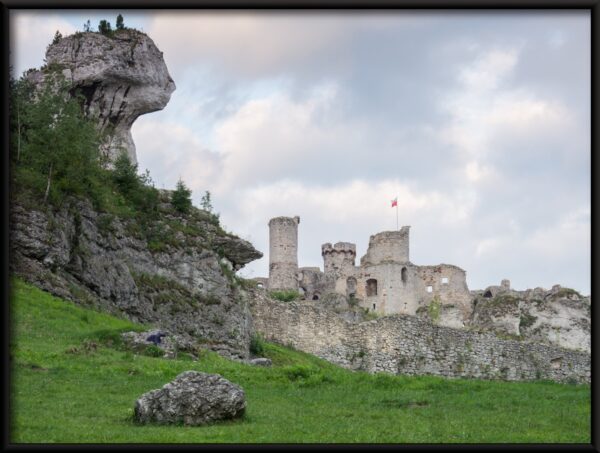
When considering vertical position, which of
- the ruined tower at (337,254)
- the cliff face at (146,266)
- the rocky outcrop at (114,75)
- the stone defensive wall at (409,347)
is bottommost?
the stone defensive wall at (409,347)

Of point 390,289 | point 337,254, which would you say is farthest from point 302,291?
point 390,289

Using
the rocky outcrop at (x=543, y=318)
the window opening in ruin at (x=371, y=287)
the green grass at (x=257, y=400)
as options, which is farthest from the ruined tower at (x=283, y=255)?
the green grass at (x=257, y=400)

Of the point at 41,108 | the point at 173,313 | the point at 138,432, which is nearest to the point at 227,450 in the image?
the point at 138,432

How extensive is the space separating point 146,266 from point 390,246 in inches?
1793

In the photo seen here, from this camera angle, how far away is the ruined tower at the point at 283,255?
83.6m

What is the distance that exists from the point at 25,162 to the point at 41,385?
54.6 ft

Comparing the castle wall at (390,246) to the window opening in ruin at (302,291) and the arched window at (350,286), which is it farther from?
the window opening in ruin at (302,291)

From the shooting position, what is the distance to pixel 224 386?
1537 cm

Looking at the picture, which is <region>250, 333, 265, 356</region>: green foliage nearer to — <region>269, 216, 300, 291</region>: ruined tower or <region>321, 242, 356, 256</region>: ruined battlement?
<region>269, 216, 300, 291</region>: ruined tower

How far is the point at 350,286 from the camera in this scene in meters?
80.5

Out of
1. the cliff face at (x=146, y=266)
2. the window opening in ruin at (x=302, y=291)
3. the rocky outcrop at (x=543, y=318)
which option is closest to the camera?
the cliff face at (x=146, y=266)

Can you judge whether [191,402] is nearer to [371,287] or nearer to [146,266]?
[146,266]

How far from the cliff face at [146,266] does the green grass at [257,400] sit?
2811mm

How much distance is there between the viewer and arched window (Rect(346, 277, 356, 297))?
7975cm
